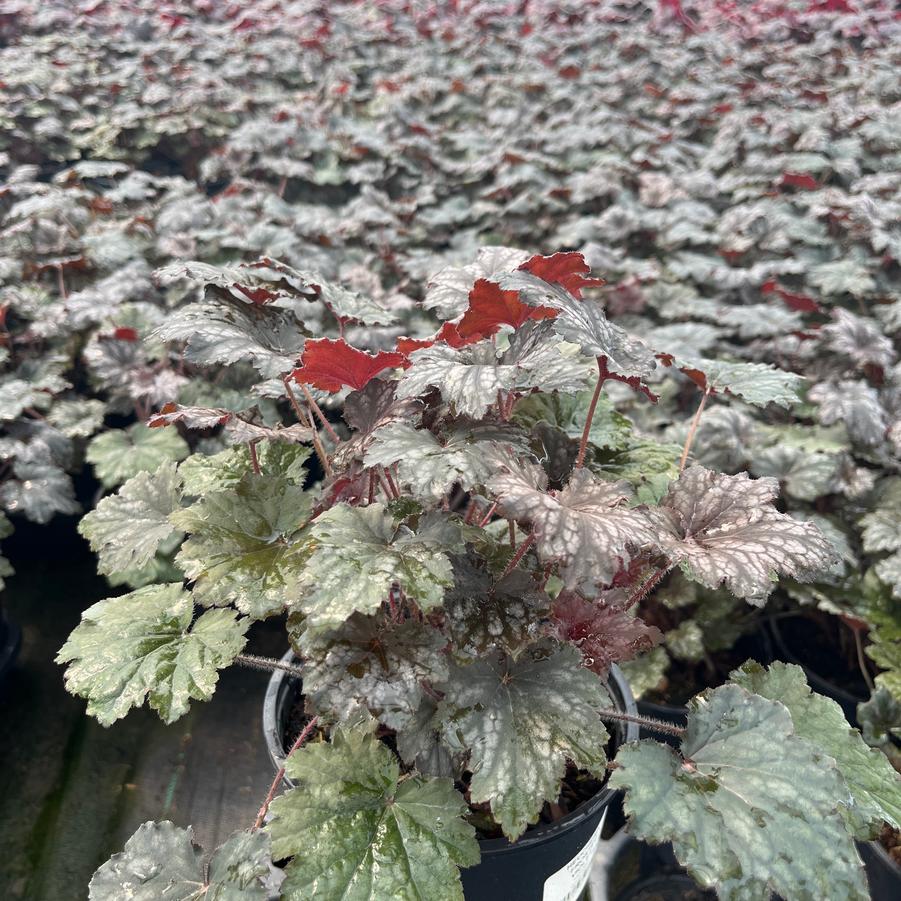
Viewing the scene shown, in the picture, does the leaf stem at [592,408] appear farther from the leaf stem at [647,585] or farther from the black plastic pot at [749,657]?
the black plastic pot at [749,657]

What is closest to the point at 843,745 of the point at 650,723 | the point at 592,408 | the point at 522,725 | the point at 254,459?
the point at 650,723

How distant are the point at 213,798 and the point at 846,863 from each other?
4.94 ft

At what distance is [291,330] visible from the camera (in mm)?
1069

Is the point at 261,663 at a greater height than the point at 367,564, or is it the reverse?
the point at 367,564

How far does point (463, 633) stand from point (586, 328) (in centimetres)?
42

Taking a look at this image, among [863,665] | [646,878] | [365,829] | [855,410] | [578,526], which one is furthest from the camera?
[855,410]

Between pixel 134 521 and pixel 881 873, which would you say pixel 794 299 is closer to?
pixel 881 873

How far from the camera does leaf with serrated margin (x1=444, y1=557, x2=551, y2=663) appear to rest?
0.86 m

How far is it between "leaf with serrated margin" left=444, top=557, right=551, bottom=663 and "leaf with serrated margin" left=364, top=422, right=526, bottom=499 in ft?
0.52

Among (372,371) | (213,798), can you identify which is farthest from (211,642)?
(213,798)

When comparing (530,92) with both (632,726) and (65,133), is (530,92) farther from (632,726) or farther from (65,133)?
(632,726)

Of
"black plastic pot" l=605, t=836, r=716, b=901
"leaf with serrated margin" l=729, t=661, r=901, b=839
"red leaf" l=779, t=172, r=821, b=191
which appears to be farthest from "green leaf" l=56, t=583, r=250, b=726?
"red leaf" l=779, t=172, r=821, b=191

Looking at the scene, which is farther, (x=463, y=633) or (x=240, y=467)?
(x=240, y=467)

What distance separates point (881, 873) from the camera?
1284mm
